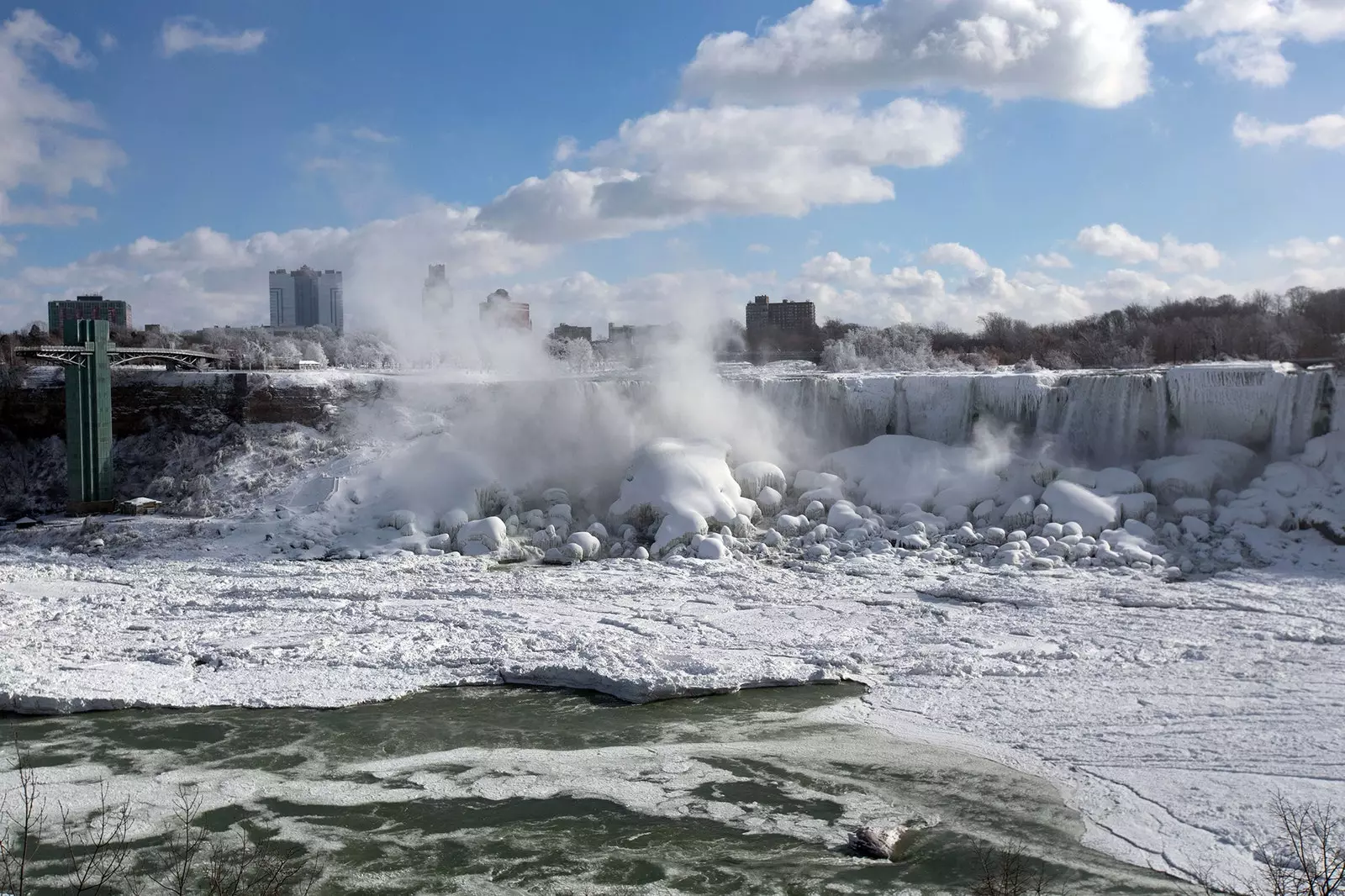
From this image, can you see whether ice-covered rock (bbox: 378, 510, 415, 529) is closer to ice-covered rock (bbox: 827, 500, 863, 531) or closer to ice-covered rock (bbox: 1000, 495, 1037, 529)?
ice-covered rock (bbox: 827, 500, 863, 531)

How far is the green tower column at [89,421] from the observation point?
2153cm

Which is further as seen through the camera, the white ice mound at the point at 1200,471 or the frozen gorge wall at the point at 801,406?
the frozen gorge wall at the point at 801,406

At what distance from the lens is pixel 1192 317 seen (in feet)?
142

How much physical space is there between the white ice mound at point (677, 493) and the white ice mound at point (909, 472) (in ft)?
7.89

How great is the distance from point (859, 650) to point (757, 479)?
8281 mm

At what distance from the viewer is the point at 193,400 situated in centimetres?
2416

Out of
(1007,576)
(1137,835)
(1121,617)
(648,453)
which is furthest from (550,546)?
(1137,835)

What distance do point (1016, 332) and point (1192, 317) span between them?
7.08 m

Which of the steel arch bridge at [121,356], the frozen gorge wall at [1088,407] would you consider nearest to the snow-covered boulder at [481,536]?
the frozen gorge wall at [1088,407]

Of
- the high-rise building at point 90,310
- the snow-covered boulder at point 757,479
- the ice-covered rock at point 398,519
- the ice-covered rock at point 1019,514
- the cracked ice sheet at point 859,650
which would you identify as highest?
the high-rise building at point 90,310

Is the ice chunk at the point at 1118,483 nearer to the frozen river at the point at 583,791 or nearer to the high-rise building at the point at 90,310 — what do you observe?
the frozen river at the point at 583,791

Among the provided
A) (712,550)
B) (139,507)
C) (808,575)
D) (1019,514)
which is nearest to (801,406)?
(1019,514)

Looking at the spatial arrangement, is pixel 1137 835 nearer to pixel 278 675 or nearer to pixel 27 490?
pixel 278 675

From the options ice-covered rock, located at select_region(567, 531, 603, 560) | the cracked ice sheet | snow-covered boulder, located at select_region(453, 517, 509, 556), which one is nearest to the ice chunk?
the cracked ice sheet
